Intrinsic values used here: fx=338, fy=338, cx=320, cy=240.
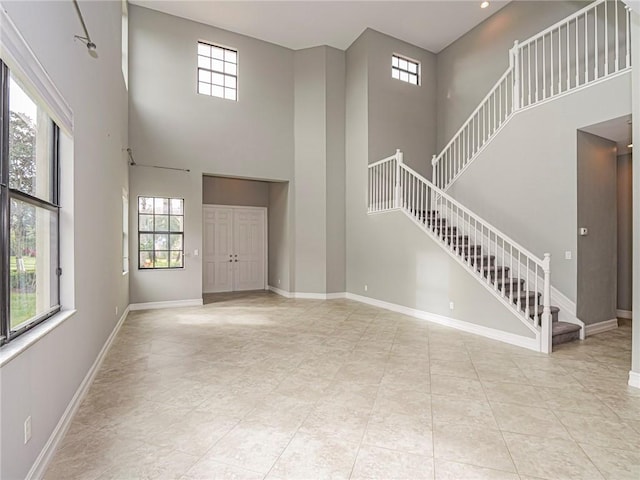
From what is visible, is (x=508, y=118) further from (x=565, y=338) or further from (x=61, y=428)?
(x=61, y=428)

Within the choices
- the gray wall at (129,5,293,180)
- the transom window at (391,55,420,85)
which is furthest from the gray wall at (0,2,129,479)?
the transom window at (391,55,420,85)

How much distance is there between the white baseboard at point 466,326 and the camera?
4.30 m

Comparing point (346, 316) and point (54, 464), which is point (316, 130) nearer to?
point (346, 316)

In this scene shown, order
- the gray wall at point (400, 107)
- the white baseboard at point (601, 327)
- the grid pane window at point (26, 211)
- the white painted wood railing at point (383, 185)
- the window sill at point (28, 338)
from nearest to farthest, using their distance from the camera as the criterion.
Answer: the window sill at point (28, 338) < the grid pane window at point (26, 211) < the white baseboard at point (601, 327) < the white painted wood railing at point (383, 185) < the gray wall at point (400, 107)

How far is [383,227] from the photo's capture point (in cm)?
692

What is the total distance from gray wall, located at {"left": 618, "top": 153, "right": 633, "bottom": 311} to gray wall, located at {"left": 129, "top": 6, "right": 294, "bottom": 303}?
647 centimetres

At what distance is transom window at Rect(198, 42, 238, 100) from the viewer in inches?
288

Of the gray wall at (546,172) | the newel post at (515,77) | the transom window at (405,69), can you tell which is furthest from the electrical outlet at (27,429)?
the transom window at (405,69)

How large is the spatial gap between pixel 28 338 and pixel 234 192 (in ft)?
25.0

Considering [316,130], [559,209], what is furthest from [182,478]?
[316,130]

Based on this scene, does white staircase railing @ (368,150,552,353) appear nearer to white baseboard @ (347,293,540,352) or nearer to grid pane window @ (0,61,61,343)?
white baseboard @ (347,293,540,352)

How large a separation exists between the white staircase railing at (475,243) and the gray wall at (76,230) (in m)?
4.67

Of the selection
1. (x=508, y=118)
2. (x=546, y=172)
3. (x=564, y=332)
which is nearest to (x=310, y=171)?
(x=508, y=118)

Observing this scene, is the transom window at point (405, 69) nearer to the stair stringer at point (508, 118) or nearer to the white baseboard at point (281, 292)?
the stair stringer at point (508, 118)
